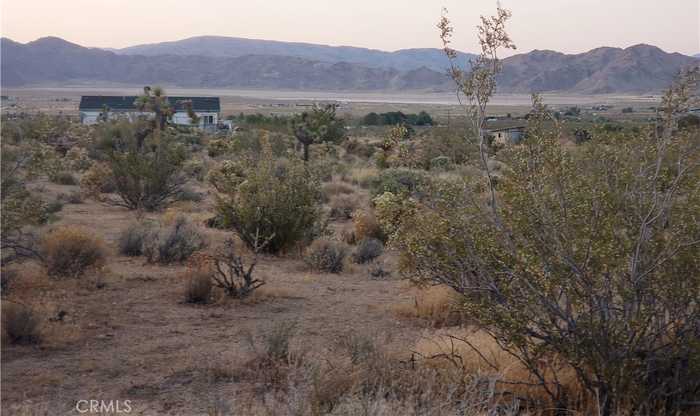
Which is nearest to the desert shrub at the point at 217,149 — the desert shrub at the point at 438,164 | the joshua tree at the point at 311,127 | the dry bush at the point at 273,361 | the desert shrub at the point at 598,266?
the joshua tree at the point at 311,127

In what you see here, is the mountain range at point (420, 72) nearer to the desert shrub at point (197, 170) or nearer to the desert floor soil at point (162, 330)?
the desert shrub at point (197, 170)

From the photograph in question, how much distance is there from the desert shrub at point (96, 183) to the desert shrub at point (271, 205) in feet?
29.9

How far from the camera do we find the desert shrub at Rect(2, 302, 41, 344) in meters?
9.42

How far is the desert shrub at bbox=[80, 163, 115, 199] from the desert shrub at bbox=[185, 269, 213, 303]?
1267cm

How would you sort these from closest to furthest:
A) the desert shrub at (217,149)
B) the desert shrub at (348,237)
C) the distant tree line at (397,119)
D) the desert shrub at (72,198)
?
the desert shrub at (348,237) < the desert shrub at (72,198) < the desert shrub at (217,149) < the distant tree line at (397,119)

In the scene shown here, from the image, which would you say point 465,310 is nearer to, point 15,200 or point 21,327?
point 21,327

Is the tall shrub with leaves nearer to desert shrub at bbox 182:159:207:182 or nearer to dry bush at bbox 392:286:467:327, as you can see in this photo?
desert shrub at bbox 182:159:207:182

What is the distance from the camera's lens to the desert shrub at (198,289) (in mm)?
11820

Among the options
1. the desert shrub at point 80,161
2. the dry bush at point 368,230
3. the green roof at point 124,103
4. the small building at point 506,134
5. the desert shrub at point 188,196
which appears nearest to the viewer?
the small building at point 506,134

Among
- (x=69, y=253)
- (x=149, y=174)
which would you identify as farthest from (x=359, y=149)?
(x=69, y=253)

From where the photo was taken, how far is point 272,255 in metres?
16.2

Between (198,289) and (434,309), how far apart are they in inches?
142

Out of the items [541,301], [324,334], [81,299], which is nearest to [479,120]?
[541,301]

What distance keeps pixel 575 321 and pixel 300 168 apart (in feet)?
31.5
